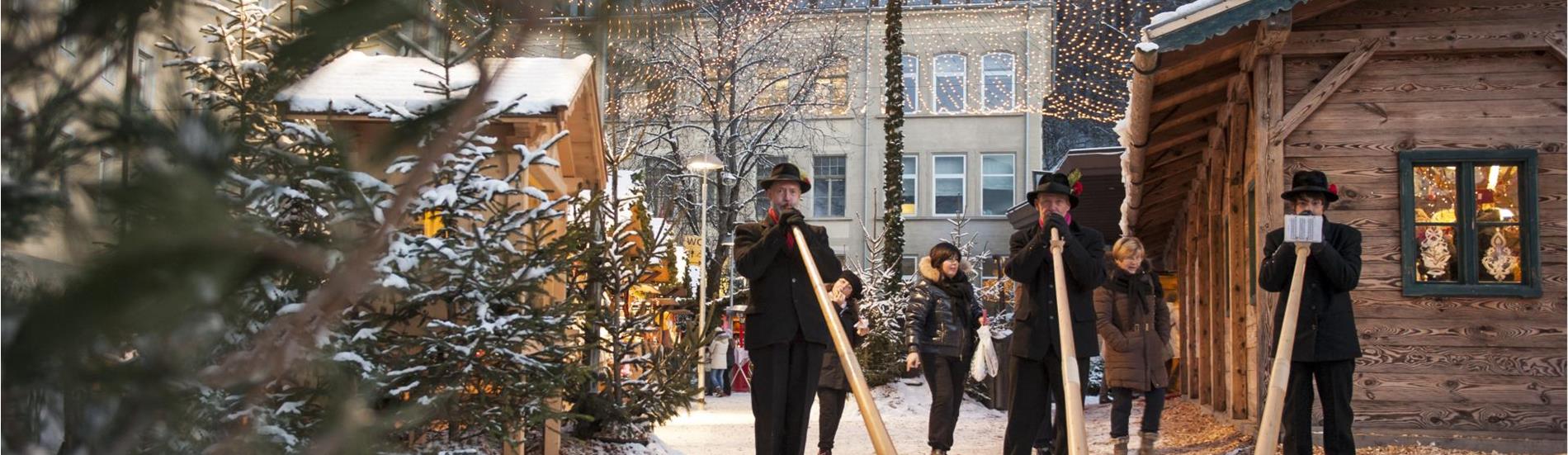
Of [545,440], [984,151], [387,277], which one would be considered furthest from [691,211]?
[387,277]

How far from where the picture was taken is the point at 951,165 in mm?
38469

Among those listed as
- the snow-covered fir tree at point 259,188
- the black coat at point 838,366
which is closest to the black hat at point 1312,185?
the black coat at point 838,366

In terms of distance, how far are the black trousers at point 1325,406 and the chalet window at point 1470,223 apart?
8.30 feet

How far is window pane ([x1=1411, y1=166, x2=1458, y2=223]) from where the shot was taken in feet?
31.0

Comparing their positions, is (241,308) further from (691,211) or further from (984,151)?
(984,151)

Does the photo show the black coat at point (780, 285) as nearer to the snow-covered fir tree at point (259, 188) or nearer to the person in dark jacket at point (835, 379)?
the person in dark jacket at point (835, 379)

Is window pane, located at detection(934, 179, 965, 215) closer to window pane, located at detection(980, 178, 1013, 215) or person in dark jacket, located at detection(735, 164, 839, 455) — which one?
window pane, located at detection(980, 178, 1013, 215)

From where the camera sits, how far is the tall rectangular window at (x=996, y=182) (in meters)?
38.2

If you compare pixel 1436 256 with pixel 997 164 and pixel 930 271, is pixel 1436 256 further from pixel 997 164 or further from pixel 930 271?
pixel 997 164

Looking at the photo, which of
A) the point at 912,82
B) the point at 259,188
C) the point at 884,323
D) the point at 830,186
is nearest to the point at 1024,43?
the point at 912,82

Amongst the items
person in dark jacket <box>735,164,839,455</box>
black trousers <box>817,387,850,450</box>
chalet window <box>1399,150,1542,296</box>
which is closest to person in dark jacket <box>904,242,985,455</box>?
black trousers <box>817,387,850,450</box>

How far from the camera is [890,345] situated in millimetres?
20453

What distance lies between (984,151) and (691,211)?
29.0ft

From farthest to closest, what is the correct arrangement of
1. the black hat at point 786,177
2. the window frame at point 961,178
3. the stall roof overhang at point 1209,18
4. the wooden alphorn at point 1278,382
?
the window frame at point 961,178 → the stall roof overhang at point 1209,18 → the black hat at point 786,177 → the wooden alphorn at point 1278,382
